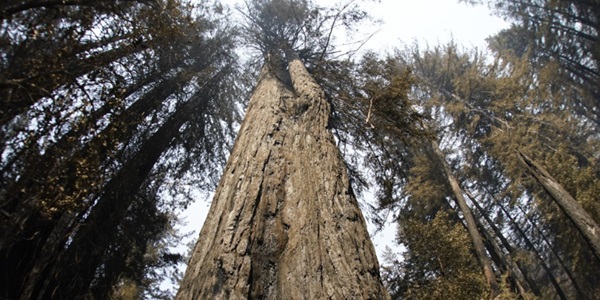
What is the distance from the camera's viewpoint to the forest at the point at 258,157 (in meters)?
2.40

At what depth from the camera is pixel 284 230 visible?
242cm

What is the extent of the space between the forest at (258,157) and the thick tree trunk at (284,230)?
0.01 meters

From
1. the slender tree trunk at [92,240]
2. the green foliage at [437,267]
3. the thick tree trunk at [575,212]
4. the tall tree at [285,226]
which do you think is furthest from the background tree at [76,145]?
the thick tree trunk at [575,212]

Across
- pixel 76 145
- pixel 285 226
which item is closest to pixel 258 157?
pixel 285 226

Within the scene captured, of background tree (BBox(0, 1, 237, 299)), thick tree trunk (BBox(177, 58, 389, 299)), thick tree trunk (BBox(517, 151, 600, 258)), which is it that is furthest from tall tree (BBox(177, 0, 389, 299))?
thick tree trunk (BBox(517, 151, 600, 258))

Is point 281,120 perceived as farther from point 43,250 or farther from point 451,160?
point 451,160

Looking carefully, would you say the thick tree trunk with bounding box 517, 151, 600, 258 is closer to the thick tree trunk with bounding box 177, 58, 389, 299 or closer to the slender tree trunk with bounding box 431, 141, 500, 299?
the slender tree trunk with bounding box 431, 141, 500, 299

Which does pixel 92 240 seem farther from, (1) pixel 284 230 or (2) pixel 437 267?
(2) pixel 437 267

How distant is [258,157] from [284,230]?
3.27 ft

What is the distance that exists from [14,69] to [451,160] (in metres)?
14.6

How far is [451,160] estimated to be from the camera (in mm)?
13547

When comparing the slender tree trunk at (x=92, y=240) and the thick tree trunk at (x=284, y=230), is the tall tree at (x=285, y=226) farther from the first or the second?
the slender tree trunk at (x=92, y=240)

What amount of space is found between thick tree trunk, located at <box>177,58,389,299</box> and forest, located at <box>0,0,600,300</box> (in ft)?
0.05

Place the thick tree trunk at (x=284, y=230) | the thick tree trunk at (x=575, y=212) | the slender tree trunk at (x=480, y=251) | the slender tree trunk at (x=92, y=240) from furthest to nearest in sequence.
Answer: the slender tree trunk at (x=480, y=251) < the thick tree trunk at (x=575, y=212) < the slender tree trunk at (x=92, y=240) < the thick tree trunk at (x=284, y=230)
